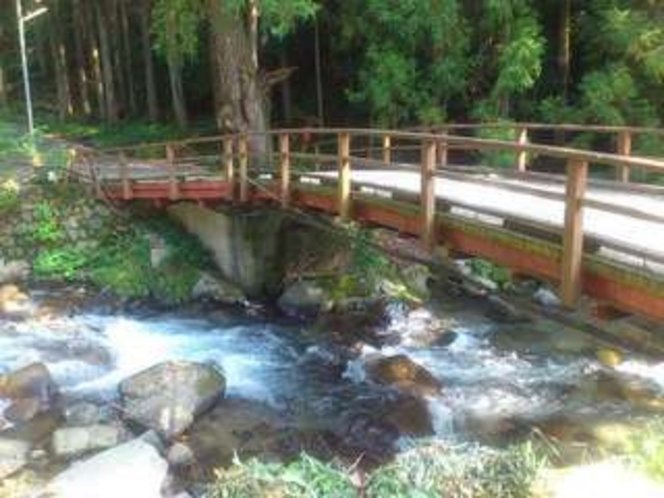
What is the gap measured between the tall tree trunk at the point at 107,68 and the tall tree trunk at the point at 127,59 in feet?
2.06

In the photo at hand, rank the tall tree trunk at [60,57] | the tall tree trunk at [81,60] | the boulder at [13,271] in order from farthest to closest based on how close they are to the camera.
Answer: the tall tree trunk at [81,60], the tall tree trunk at [60,57], the boulder at [13,271]

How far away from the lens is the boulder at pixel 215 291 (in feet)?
60.1

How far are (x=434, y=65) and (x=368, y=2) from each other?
2081 millimetres

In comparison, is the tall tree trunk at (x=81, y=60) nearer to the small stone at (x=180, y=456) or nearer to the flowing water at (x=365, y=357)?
the flowing water at (x=365, y=357)

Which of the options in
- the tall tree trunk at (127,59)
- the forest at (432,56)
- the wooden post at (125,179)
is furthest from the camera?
the tall tree trunk at (127,59)

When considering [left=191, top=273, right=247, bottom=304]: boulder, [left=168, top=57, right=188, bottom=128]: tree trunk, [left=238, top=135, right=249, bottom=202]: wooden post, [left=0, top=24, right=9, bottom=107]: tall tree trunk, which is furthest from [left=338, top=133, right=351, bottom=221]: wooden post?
[left=0, top=24, right=9, bottom=107]: tall tree trunk

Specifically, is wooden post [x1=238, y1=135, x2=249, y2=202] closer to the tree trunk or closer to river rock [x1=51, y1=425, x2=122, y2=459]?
river rock [x1=51, y1=425, x2=122, y2=459]

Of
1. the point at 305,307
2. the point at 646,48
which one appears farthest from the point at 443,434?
the point at 646,48

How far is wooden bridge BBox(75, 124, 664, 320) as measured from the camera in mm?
8320

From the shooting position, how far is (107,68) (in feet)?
115

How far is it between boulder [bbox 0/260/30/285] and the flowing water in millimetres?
1687

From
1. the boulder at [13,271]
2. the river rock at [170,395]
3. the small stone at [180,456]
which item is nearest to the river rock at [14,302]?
the boulder at [13,271]

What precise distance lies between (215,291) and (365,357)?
13.1ft

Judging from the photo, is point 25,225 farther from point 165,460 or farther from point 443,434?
point 443,434
